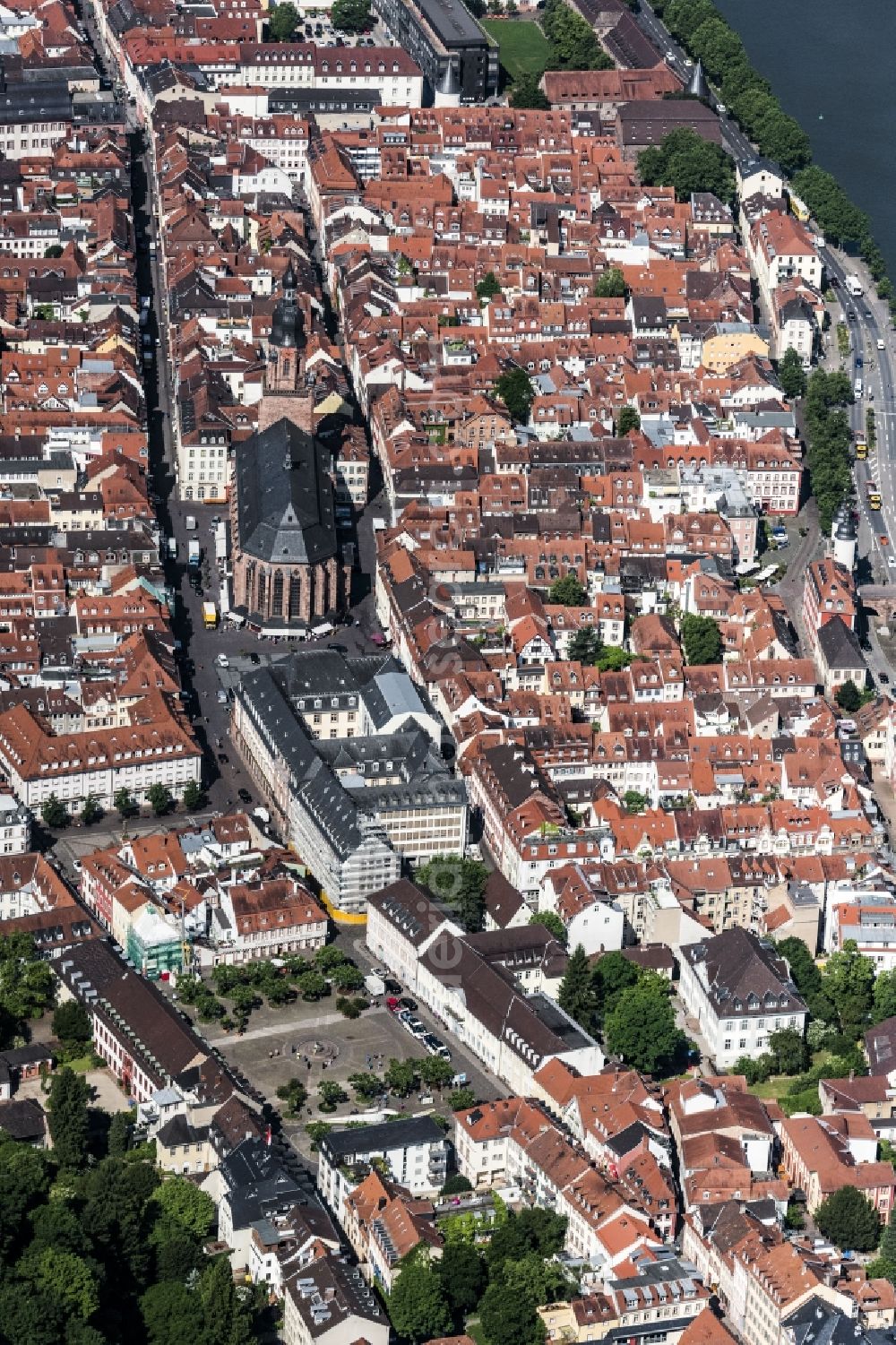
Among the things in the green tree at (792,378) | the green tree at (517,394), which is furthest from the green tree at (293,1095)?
the green tree at (792,378)

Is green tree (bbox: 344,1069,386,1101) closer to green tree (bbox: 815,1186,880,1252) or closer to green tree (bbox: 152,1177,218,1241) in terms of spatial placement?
green tree (bbox: 152,1177,218,1241)

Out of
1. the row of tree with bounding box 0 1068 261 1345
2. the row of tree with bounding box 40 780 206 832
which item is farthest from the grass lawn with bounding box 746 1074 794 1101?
the row of tree with bounding box 40 780 206 832

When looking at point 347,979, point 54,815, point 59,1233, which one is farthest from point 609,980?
point 59,1233

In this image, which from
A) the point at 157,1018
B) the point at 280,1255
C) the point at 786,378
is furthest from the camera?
the point at 786,378

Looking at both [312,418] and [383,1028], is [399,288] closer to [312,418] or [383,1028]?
[312,418]

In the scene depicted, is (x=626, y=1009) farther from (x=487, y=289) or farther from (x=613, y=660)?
(x=487, y=289)

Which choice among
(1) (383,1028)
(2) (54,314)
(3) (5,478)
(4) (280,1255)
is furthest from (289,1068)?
(2) (54,314)
